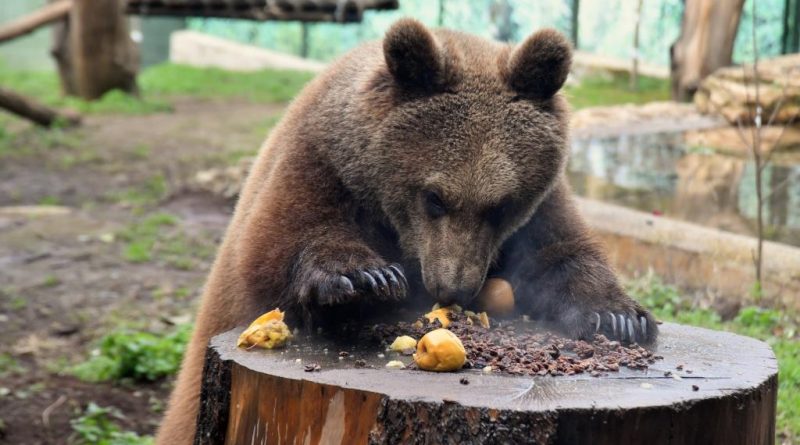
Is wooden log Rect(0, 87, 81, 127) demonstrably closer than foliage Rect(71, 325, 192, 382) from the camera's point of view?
No

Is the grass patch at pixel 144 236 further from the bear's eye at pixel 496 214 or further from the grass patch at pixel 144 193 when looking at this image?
the bear's eye at pixel 496 214

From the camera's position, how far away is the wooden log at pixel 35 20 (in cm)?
1512

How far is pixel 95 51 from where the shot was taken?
1627 cm

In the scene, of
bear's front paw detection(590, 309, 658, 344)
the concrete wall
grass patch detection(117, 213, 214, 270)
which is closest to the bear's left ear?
bear's front paw detection(590, 309, 658, 344)

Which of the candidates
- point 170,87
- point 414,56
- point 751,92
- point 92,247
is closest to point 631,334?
point 414,56

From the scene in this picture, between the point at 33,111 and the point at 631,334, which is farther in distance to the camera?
the point at 33,111

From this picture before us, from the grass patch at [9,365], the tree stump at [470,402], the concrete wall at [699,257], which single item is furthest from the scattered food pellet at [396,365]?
the grass patch at [9,365]

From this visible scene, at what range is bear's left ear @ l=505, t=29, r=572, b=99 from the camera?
11.5 feet

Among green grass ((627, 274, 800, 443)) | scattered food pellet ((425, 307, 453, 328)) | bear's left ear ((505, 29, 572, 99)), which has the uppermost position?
bear's left ear ((505, 29, 572, 99))

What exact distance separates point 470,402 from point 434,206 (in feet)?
3.78

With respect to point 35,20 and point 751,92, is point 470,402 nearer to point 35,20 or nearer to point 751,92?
point 751,92

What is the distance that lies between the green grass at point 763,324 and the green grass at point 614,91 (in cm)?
1095

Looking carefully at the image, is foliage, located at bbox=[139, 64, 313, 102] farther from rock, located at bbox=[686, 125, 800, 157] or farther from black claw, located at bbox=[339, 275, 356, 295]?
black claw, located at bbox=[339, 275, 356, 295]

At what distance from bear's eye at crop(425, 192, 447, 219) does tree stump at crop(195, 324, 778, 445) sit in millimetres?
666
